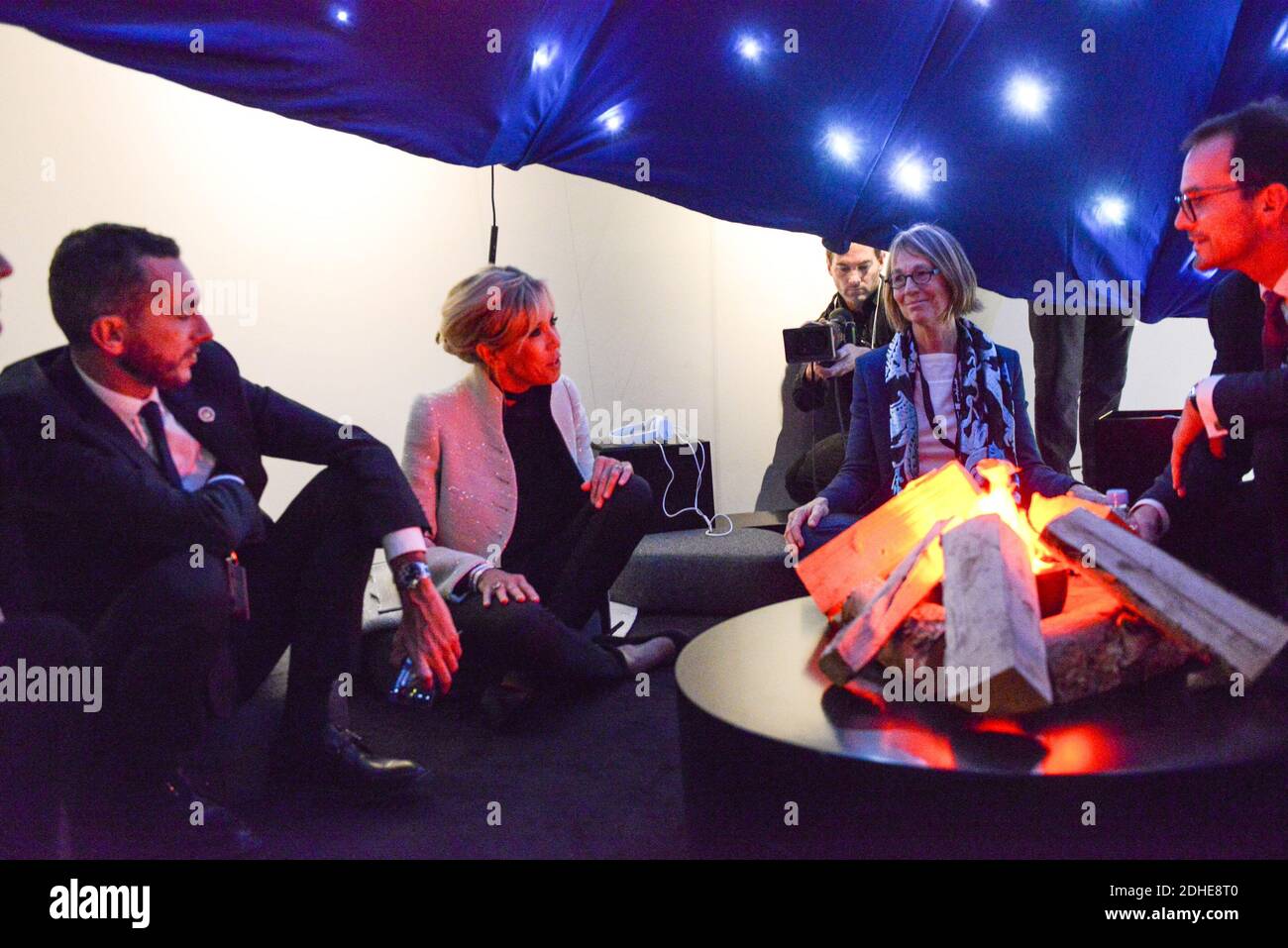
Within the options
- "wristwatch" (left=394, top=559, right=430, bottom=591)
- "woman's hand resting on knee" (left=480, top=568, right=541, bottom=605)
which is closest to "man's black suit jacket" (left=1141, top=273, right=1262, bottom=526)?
"woman's hand resting on knee" (left=480, top=568, right=541, bottom=605)

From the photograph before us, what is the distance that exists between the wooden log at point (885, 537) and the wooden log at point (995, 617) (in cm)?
29

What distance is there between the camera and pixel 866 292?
11.4 ft

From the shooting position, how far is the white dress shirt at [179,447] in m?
1.53

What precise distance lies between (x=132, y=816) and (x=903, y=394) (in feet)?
5.79

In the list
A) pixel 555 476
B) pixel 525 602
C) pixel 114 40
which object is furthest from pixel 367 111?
pixel 525 602

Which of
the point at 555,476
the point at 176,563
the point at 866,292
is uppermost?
the point at 866,292

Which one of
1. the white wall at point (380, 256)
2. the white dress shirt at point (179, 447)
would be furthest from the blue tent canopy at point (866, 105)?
the white dress shirt at point (179, 447)

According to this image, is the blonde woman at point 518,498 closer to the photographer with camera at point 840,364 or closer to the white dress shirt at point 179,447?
the white dress shirt at point 179,447

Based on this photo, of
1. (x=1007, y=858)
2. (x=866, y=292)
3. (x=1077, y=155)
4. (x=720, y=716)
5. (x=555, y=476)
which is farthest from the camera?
(x=866, y=292)

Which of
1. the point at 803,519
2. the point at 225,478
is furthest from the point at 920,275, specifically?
the point at 225,478

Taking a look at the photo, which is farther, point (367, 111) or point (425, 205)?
point (425, 205)

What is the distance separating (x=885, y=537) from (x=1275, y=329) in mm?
764

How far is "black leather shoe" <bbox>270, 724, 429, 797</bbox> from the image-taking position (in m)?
1.69

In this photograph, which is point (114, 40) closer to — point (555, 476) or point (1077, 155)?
point (555, 476)
